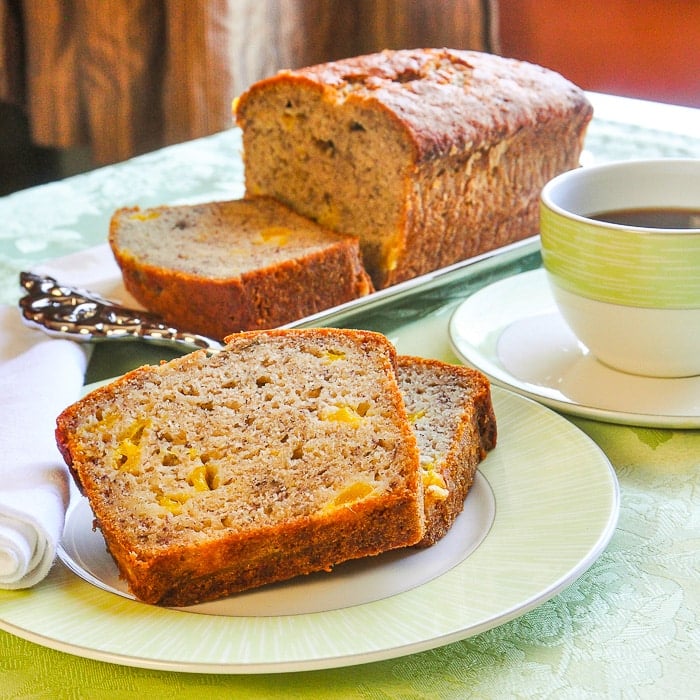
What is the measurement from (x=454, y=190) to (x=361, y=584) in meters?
1.21

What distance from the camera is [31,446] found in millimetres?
1202

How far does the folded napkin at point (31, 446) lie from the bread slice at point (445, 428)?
0.41 meters

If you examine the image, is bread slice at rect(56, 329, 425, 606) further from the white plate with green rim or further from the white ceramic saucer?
the white ceramic saucer

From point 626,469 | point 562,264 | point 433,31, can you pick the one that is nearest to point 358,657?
point 626,469

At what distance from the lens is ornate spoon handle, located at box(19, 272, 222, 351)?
164 centimetres

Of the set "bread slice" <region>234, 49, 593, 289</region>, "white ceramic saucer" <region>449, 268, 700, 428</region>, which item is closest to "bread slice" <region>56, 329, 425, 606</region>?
"white ceramic saucer" <region>449, 268, 700, 428</region>

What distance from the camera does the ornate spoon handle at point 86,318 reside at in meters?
1.64

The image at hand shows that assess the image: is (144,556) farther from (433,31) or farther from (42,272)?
(433,31)

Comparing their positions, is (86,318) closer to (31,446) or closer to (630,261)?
(31,446)

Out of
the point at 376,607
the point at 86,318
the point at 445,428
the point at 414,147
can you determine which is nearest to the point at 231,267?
A: the point at 86,318

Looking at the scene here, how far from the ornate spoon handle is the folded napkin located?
0.11ft

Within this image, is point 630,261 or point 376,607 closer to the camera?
point 376,607

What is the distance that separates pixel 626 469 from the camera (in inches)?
49.2

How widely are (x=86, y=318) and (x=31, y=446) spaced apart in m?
0.54
